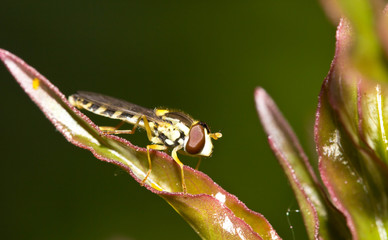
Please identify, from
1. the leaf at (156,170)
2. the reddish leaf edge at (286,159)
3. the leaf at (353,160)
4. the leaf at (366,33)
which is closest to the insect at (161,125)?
the reddish leaf edge at (286,159)

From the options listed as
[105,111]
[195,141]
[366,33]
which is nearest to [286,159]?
[195,141]

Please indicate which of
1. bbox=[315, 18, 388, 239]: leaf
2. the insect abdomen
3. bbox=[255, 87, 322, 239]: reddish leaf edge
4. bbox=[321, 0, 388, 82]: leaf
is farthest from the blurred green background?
bbox=[321, 0, 388, 82]: leaf

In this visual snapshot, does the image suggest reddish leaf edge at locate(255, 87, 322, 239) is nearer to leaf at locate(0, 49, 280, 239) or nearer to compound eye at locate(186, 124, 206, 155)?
leaf at locate(0, 49, 280, 239)

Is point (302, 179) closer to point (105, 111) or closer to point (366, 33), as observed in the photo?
point (366, 33)

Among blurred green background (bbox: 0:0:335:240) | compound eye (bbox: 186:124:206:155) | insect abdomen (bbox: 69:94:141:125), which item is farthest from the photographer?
blurred green background (bbox: 0:0:335:240)

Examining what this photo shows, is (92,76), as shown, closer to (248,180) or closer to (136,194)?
(136,194)

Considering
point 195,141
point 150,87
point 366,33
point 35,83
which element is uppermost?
point 366,33

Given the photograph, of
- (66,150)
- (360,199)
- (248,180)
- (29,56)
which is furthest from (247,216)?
(29,56)

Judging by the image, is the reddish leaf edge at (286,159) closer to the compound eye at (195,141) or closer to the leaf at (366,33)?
the compound eye at (195,141)
